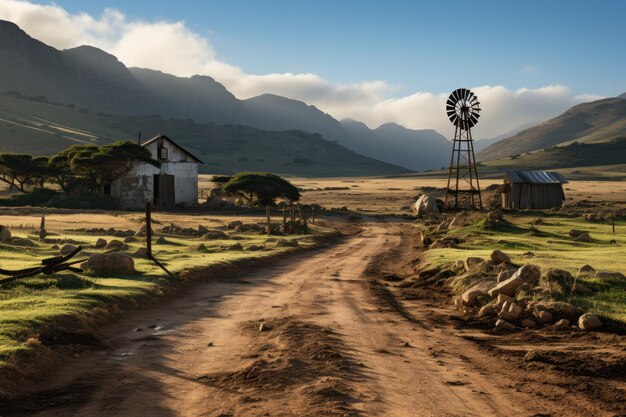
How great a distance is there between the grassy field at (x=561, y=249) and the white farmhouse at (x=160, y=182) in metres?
36.7

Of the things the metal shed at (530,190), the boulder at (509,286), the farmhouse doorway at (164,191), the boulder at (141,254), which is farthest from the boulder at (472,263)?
the farmhouse doorway at (164,191)

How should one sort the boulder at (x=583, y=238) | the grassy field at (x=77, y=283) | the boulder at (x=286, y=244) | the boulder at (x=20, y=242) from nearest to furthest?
the grassy field at (x=77, y=283), the boulder at (x=20, y=242), the boulder at (x=286, y=244), the boulder at (x=583, y=238)

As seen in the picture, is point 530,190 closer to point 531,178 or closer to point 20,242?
point 531,178

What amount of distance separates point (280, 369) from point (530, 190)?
218ft

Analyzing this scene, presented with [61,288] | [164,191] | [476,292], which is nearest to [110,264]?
[61,288]

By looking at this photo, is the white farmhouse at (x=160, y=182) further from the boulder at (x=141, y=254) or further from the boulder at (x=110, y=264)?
the boulder at (x=110, y=264)

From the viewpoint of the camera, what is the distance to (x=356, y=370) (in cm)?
1072

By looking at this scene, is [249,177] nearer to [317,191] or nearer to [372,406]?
[317,191]

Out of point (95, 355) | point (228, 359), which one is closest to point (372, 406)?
point (228, 359)

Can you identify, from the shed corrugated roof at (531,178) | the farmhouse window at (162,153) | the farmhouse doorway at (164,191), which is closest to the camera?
the shed corrugated roof at (531,178)

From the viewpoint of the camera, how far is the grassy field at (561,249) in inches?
655

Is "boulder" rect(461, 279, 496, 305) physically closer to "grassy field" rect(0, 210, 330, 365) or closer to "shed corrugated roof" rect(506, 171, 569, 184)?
"grassy field" rect(0, 210, 330, 365)

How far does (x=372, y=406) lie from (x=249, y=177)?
69.6 meters

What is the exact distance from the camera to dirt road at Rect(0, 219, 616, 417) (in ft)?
29.2
